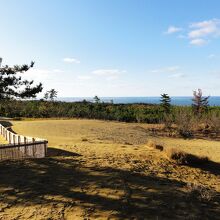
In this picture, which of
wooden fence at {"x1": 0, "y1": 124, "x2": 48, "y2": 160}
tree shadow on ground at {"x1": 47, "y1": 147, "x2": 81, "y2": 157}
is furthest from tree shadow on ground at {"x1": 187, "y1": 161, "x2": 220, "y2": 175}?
wooden fence at {"x1": 0, "y1": 124, "x2": 48, "y2": 160}

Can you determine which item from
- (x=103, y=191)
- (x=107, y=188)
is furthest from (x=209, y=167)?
(x=103, y=191)

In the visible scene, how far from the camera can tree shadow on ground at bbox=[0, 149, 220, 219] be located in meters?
8.70

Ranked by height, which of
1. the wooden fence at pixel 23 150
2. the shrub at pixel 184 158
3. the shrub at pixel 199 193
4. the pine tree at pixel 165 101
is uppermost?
the pine tree at pixel 165 101

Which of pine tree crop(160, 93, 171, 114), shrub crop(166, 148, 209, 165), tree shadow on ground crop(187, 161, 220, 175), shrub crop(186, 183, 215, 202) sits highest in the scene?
pine tree crop(160, 93, 171, 114)

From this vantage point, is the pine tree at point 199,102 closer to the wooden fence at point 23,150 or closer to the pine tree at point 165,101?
the pine tree at point 165,101

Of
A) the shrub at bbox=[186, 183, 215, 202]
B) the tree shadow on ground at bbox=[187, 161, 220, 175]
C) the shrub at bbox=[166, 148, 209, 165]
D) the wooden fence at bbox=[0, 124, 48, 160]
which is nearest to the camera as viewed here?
the shrub at bbox=[186, 183, 215, 202]

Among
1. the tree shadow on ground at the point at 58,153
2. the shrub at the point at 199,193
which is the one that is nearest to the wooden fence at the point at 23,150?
the tree shadow on ground at the point at 58,153

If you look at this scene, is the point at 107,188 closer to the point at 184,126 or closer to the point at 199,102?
the point at 184,126

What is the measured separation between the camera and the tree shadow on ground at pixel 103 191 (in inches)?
343

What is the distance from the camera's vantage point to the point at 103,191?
32.5 ft

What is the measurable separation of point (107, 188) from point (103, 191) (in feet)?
0.98

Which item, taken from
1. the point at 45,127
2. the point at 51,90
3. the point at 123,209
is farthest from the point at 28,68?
the point at 51,90

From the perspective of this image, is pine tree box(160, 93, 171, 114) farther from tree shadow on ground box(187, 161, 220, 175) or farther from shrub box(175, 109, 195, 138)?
tree shadow on ground box(187, 161, 220, 175)

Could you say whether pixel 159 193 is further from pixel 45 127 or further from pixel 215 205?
→ pixel 45 127
